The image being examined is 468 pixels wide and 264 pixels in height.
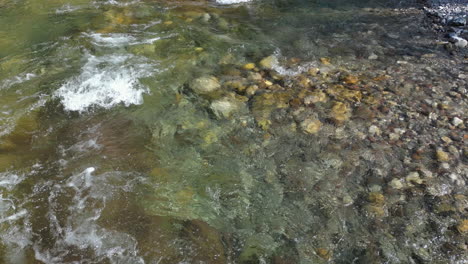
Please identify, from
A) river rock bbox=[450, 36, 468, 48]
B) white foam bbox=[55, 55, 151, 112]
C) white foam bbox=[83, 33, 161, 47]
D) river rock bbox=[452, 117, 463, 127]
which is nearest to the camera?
river rock bbox=[452, 117, 463, 127]

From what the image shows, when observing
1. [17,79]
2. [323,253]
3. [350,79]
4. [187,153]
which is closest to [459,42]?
[350,79]

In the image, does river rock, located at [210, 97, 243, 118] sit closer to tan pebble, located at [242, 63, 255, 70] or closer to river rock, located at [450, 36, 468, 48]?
tan pebble, located at [242, 63, 255, 70]

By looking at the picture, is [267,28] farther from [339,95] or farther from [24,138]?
[24,138]

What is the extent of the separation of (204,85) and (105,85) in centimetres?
161

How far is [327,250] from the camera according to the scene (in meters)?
3.37

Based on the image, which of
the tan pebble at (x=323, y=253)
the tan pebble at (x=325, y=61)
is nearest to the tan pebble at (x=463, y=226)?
the tan pebble at (x=323, y=253)

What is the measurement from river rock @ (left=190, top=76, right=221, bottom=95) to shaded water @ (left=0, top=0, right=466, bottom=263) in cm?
13

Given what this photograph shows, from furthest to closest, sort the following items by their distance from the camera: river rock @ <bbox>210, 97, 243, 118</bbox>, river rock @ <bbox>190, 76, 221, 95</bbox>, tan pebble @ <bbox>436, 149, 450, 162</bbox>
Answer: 1. river rock @ <bbox>190, 76, 221, 95</bbox>
2. river rock @ <bbox>210, 97, 243, 118</bbox>
3. tan pebble @ <bbox>436, 149, 450, 162</bbox>

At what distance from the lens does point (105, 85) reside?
572cm

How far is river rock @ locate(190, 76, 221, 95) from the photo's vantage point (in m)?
5.66

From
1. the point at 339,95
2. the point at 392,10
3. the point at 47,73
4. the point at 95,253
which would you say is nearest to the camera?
the point at 95,253

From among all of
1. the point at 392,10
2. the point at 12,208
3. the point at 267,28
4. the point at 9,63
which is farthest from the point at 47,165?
the point at 392,10

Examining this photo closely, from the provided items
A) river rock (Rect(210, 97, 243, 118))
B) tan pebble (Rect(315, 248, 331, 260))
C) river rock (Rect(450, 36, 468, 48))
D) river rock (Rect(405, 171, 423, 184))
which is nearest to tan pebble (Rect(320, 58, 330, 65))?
river rock (Rect(210, 97, 243, 118))

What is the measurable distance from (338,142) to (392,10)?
5118mm
